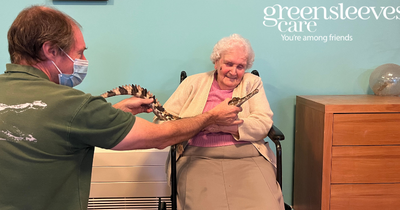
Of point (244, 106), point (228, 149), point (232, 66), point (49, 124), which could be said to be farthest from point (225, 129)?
point (49, 124)

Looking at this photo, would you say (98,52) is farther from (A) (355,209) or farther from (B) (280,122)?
(A) (355,209)

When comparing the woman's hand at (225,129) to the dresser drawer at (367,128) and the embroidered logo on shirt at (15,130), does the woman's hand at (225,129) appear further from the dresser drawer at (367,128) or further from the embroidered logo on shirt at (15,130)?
the embroidered logo on shirt at (15,130)

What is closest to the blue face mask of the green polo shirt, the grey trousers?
the green polo shirt

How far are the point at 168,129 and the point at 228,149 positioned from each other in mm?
544

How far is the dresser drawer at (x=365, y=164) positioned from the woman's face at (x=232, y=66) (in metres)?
0.70

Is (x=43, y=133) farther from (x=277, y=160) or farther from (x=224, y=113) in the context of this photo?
(x=277, y=160)

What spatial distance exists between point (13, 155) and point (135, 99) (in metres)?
0.71

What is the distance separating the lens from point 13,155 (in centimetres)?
82

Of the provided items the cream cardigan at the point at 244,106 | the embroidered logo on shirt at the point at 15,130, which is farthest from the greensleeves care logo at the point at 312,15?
the embroidered logo on shirt at the point at 15,130

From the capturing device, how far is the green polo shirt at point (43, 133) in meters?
0.82

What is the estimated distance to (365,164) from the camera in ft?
5.23

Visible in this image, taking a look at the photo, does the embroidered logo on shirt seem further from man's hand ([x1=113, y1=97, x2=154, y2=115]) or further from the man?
man's hand ([x1=113, y1=97, x2=154, y2=115])

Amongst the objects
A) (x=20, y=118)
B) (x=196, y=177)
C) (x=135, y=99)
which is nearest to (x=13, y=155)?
(x=20, y=118)

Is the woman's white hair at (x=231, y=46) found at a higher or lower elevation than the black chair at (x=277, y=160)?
higher
